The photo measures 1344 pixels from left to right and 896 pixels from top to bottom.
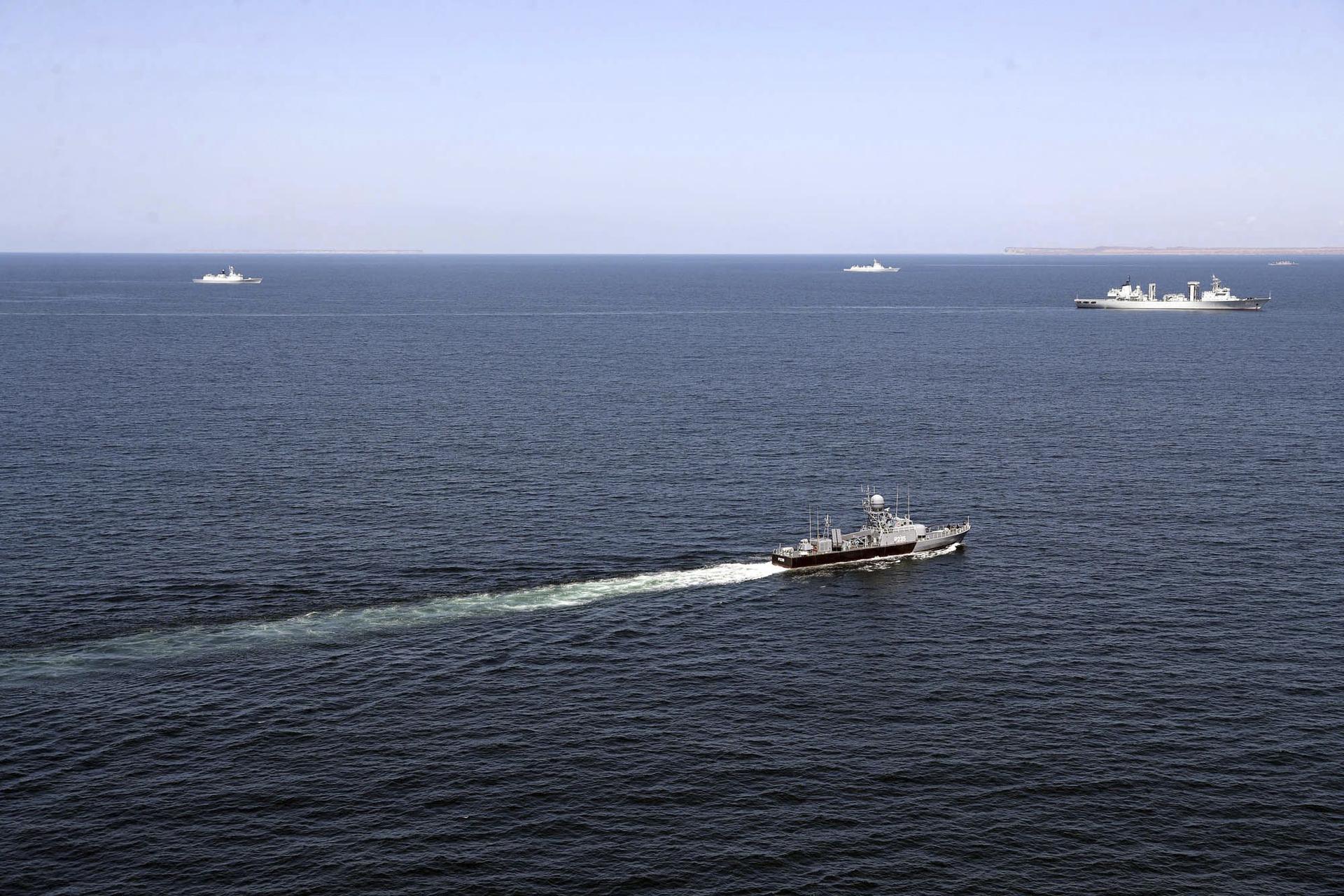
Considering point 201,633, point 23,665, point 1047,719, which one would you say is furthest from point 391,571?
point 1047,719

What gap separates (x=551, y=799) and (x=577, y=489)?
289 ft

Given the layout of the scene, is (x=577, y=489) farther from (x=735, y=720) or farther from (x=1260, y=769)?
(x=1260, y=769)

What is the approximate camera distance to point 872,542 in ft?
482

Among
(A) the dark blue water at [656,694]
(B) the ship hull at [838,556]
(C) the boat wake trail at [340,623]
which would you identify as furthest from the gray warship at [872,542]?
(C) the boat wake trail at [340,623]

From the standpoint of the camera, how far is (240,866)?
80.3 m

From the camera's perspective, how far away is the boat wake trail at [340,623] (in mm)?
111625

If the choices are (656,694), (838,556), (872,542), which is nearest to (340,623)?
(656,694)

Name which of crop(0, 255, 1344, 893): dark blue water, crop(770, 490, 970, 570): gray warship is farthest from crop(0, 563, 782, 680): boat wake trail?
crop(770, 490, 970, 570): gray warship

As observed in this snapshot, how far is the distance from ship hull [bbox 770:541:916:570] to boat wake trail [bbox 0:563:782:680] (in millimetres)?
1415

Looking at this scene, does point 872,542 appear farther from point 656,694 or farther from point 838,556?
point 656,694

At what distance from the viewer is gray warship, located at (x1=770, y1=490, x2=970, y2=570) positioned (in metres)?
142

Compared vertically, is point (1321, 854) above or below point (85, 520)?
below

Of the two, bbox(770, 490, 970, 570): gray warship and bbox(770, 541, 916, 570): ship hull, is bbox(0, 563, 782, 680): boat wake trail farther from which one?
bbox(770, 490, 970, 570): gray warship

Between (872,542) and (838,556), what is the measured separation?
5.47 m
